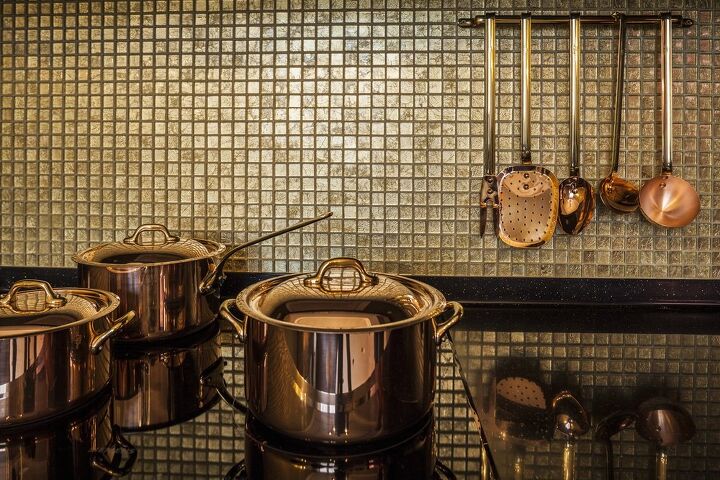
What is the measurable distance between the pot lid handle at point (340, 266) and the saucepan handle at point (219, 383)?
182mm

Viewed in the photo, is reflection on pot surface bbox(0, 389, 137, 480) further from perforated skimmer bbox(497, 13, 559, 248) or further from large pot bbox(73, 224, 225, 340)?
perforated skimmer bbox(497, 13, 559, 248)

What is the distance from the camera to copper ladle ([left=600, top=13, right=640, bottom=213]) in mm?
1007

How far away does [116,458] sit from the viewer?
0.57 metres

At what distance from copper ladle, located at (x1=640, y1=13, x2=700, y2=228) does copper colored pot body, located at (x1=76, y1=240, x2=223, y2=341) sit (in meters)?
0.78

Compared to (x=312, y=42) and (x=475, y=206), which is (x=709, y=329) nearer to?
(x=475, y=206)

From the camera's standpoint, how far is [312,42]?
3.48 ft

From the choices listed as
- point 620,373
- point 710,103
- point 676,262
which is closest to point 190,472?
point 620,373

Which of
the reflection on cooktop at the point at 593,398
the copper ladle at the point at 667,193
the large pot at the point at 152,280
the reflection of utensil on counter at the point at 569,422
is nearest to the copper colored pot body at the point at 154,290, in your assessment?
the large pot at the point at 152,280

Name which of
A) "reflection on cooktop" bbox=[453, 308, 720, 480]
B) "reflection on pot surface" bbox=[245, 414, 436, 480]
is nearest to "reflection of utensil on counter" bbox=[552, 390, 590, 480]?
"reflection on cooktop" bbox=[453, 308, 720, 480]

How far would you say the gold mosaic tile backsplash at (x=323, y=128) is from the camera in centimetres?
104

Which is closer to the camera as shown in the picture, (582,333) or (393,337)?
(393,337)

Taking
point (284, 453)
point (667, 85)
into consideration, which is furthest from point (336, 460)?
point (667, 85)

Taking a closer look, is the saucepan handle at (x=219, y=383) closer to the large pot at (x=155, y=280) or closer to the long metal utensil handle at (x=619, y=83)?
the large pot at (x=155, y=280)

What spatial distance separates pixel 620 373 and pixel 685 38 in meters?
0.64
